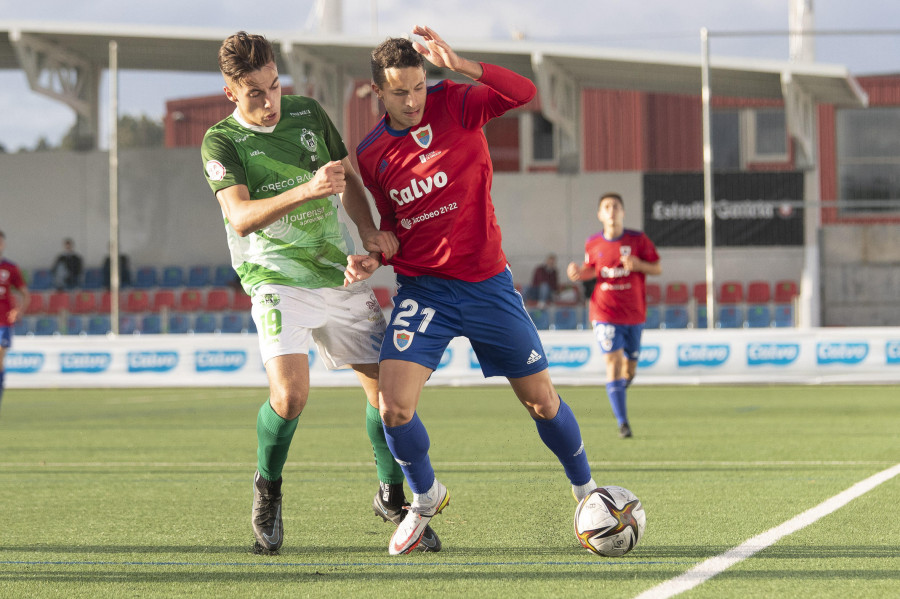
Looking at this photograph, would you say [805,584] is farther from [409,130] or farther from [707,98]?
[707,98]

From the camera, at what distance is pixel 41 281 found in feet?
84.5

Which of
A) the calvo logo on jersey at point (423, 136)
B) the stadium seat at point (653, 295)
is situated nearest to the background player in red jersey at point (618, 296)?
the calvo logo on jersey at point (423, 136)

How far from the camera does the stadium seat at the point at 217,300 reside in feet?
78.3

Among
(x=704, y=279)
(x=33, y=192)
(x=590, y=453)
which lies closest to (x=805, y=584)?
(x=590, y=453)

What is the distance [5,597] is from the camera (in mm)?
3852

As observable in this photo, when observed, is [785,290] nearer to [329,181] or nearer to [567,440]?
[567,440]

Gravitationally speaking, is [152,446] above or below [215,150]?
below

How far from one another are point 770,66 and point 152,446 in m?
17.6

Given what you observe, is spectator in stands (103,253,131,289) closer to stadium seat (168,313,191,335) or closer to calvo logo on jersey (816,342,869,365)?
stadium seat (168,313,191,335)

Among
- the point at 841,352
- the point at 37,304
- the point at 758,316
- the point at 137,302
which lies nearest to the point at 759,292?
the point at 758,316

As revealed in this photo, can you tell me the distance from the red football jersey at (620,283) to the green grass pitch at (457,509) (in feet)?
3.62

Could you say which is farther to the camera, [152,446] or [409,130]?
[152,446]

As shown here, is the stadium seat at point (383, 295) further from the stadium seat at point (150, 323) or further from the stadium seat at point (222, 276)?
the stadium seat at point (150, 323)

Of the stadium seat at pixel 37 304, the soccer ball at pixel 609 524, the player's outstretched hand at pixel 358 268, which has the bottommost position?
the soccer ball at pixel 609 524
